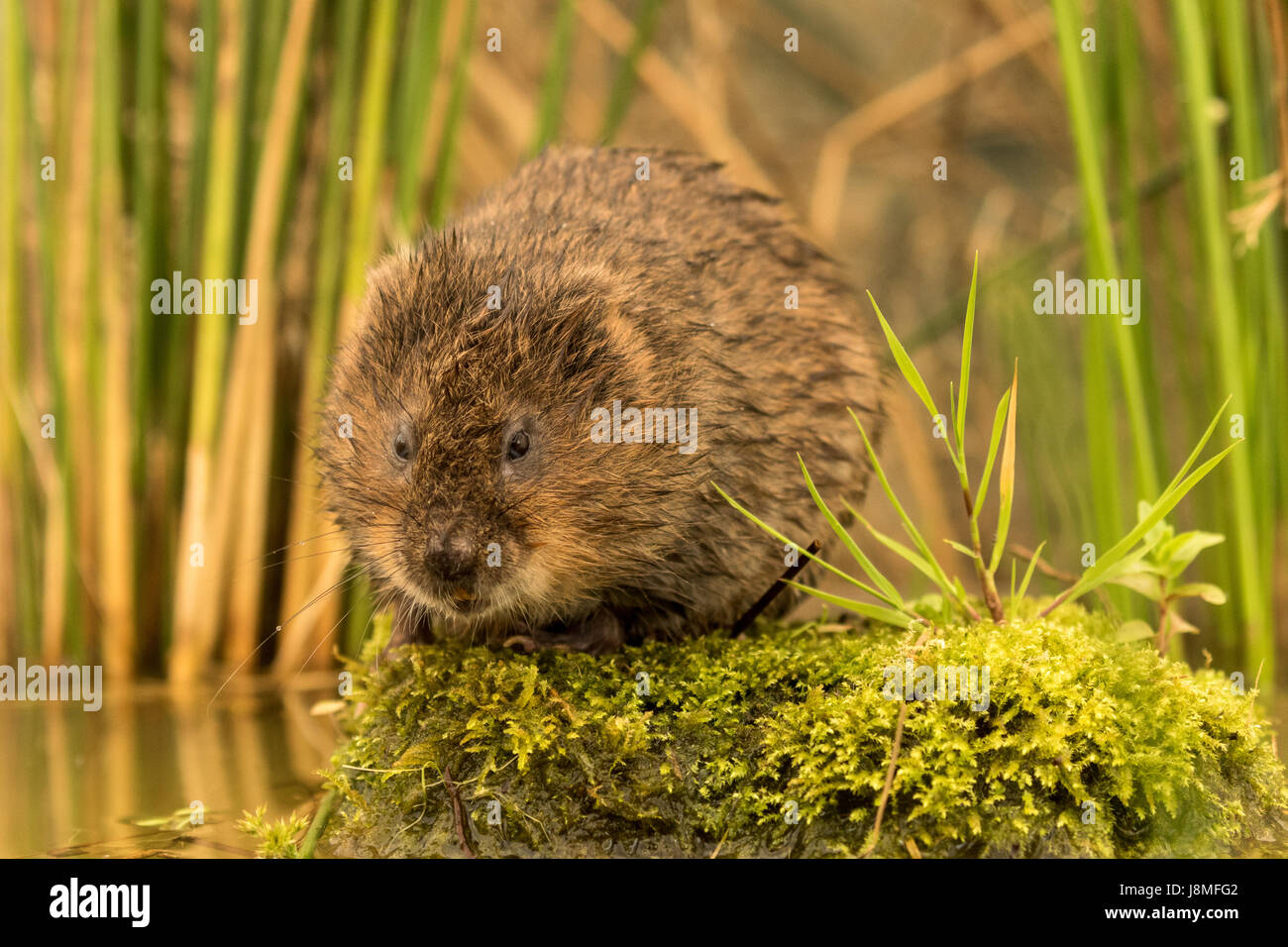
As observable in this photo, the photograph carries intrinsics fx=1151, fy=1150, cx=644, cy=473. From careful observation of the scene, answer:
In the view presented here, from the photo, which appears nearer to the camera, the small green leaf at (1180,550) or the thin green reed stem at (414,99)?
the small green leaf at (1180,550)

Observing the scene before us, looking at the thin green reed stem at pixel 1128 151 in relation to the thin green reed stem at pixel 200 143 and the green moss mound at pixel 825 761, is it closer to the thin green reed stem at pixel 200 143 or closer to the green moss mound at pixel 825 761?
the green moss mound at pixel 825 761

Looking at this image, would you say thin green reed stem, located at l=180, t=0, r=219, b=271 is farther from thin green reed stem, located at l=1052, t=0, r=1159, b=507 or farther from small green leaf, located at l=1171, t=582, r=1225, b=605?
small green leaf, located at l=1171, t=582, r=1225, b=605

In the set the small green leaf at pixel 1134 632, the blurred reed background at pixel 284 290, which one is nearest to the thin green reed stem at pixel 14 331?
the blurred reed background at pixel 284 290

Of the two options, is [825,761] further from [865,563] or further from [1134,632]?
[1134,632]

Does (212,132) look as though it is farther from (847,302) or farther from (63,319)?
(847,302)
